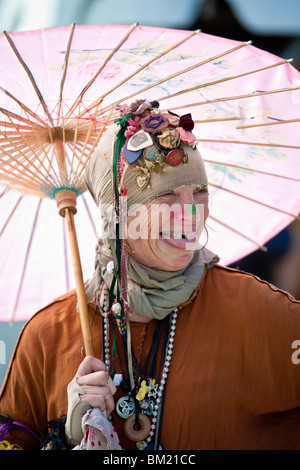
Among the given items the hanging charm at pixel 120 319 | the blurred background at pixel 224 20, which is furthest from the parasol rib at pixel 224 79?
the blurred background at pixel 224 20

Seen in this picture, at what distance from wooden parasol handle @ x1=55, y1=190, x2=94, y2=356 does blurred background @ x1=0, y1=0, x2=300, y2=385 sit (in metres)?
2.08

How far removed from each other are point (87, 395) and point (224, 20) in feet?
11.1

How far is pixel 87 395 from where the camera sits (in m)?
1.91

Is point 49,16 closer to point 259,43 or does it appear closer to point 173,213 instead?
point 259,43

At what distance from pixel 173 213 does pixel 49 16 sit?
2826 mm

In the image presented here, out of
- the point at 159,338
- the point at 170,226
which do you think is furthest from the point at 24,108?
the point at 159,338

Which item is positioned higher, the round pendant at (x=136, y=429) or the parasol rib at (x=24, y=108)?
the parasol rib at (x=24, y=108)

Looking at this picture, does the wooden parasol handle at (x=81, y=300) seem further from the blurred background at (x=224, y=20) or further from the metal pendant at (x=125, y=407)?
the blurred background at (x=224, y=20)

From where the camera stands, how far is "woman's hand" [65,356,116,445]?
1.90 m

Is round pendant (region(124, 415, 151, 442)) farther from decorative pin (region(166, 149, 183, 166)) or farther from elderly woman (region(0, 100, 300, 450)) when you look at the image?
decorative pin (region(166, 149, 183, 166))

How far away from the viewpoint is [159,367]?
7.07 ft

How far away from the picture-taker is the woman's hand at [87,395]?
190 cm

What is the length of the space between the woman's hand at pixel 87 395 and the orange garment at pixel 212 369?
0.64 ft

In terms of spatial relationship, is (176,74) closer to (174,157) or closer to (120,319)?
(174,157)
